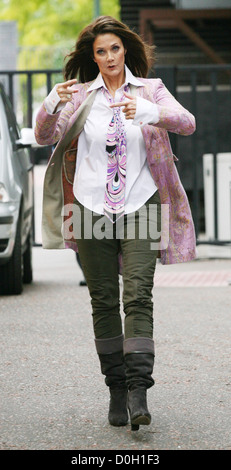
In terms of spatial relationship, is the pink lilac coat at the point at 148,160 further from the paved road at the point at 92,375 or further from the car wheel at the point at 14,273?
the car wheel at the point at 14,273

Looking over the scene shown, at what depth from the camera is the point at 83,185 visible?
14.6 ft

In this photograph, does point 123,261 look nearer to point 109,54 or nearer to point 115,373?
point 115,373

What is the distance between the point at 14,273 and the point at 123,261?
415 cm

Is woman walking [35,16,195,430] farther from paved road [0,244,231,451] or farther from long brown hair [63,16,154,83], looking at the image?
paved road [0,244,231,451]

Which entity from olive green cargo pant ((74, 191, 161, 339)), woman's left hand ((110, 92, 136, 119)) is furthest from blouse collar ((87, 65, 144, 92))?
olive green cargo pant ((74, 191, 161, 339))

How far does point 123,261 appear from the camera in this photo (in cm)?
443

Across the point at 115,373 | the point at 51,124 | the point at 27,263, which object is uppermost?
the point at 51,124

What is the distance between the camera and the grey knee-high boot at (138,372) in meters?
4.14


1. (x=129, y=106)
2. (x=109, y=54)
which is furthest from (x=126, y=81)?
(x=129, y=106)

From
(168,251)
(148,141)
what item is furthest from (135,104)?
(168,251)

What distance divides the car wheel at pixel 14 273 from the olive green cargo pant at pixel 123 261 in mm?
3912

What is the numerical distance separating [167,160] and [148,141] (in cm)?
12

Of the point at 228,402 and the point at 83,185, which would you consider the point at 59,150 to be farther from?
the point at 228,402

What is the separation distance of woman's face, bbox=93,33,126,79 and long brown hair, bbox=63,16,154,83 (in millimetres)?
34
